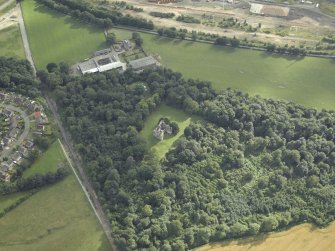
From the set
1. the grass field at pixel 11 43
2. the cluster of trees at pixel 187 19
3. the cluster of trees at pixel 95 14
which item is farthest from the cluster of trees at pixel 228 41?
the grass field at pixel 11 43

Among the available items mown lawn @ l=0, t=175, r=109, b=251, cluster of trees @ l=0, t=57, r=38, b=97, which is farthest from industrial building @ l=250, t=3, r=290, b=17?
mown lawn @ l=0, t=175, r=109, b=251

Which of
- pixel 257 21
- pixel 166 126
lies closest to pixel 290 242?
pixel 166 126

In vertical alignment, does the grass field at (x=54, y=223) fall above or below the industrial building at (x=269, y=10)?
below

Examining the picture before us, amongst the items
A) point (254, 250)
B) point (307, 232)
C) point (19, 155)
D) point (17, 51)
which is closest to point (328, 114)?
point (307, 232)

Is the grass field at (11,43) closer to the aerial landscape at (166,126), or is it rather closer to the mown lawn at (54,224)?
the aerial landscape at (166,126)

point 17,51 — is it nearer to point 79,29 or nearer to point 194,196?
point 79,29
